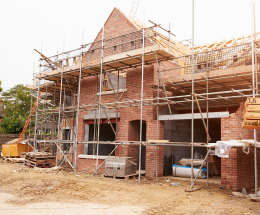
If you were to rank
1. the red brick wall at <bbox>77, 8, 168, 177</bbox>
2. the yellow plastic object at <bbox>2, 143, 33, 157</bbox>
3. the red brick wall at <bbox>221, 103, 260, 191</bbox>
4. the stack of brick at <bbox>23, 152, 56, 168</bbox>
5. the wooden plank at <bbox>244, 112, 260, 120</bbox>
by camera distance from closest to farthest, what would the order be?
the wooden plank at <bbox>244, 112, 260, 120</bbox>, the red brick wall at <bbox>221, 103, 260, 191</bbox>, the red brick wall at <bbox>77, 8, 168, 177</bbox>, the stack of brick at <bbox>23, 152, 56, 168</bbox>, the yellow plastic object at <bbox>2, 143, 33, 157</bbox>

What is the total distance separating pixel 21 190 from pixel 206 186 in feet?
23.2

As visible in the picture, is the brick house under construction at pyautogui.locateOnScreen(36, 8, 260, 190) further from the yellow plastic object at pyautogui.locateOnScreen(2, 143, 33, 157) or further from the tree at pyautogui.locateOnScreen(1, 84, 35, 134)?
the tree at pyautogui.locateOnScreen(1, 84, 35, 134)

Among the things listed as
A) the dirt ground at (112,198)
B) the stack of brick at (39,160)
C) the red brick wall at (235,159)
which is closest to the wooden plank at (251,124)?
the dirt ground at (112,198)

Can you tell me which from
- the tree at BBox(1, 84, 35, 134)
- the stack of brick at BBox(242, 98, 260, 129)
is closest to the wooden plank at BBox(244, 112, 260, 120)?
Result: the stack of brick at BBox(242, 98, 260, 129)

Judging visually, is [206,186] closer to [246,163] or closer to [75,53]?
[246,163]

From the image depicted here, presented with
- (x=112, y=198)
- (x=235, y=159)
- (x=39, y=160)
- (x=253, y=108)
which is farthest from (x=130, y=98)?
(x=253, y=108)

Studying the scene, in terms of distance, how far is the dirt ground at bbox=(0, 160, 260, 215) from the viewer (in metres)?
7.31

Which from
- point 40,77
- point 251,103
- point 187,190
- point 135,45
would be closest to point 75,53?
point 40,77

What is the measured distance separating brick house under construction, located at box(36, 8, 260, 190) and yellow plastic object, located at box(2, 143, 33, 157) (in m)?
5.07

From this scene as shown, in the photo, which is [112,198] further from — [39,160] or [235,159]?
[39,160]

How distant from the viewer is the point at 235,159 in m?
10.3

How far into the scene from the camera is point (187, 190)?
9.78 metres

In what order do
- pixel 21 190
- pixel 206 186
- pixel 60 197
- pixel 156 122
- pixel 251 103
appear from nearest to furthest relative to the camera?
pixel 251 103
pixel 60 197
pixel 21 190
pixel 206 186
pixel 156 122

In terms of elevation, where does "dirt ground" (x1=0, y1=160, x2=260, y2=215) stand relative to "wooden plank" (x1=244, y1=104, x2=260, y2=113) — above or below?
below
